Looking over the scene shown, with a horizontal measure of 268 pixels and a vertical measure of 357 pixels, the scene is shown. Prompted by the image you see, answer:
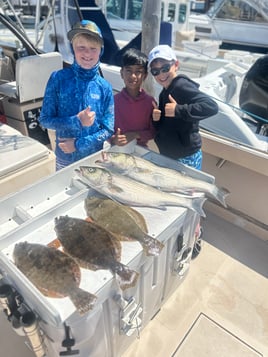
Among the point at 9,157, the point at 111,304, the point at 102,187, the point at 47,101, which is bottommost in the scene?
the point at 111,304

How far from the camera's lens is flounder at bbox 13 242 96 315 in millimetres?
943

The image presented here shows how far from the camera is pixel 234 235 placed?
2654 mm

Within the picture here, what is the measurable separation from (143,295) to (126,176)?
24.8 inches

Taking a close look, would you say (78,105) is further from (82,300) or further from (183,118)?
(82,300)

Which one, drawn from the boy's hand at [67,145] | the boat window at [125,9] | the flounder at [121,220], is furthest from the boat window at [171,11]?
the flounder at [121,220]

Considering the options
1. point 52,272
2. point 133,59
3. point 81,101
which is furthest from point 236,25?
point 52,272

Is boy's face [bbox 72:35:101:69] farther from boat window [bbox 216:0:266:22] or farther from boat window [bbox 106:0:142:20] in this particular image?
boat window [bbox 216:0:266:22]

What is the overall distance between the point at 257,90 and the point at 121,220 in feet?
8.40

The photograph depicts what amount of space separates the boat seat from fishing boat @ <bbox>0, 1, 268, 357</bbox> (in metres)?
0.03

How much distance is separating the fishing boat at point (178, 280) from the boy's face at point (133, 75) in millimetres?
438

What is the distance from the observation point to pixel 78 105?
1.71 m

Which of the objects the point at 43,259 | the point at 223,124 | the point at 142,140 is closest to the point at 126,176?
the point at 142,140

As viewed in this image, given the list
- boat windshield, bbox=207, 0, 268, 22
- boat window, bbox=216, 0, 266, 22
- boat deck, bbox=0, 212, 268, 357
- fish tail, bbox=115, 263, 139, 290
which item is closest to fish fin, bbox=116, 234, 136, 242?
fish tail, bbox=115, 263, 139, 290

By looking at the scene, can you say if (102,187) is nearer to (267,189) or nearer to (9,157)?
(9,157)
